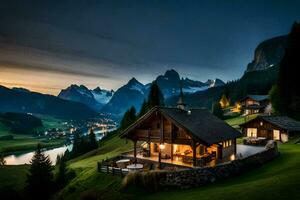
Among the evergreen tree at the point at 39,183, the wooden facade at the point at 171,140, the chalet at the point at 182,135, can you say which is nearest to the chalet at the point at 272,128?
the chalet at the point at 182,135

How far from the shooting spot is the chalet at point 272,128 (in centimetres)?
5003

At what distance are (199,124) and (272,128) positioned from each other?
27391 mm

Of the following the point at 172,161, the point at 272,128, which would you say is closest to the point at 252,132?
the point at 272,128

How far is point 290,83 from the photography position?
61875 mm

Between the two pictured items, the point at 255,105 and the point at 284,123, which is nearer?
the point at 284,123

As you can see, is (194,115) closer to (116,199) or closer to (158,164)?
(158,164)

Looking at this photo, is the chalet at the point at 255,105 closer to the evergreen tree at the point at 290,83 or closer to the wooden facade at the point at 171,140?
the evergreen tree at the point at 290,83

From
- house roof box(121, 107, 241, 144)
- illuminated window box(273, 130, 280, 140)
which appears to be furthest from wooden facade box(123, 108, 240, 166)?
illuminated window box(273, 130, 280, 140)

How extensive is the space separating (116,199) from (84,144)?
8290 centimetres

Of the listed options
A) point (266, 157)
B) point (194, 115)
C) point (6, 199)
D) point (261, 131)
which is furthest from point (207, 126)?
point (6, 199)

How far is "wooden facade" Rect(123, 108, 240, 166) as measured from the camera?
3005cm

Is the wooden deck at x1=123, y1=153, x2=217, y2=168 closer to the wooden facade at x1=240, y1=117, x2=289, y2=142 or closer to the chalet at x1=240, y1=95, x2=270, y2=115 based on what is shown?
the wooden facade at x1=240, y1=117, x2=289, y2=142

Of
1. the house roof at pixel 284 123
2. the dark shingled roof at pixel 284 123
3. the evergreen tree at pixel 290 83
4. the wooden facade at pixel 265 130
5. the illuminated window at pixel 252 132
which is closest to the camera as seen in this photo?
the house roof at pixel 284 123

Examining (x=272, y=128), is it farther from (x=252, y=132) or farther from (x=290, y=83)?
(x=290, y=83)
